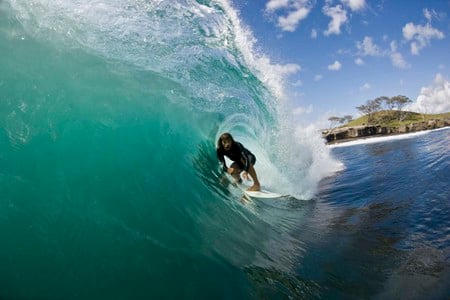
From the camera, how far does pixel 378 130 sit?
211 feet

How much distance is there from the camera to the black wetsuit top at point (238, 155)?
733 cm

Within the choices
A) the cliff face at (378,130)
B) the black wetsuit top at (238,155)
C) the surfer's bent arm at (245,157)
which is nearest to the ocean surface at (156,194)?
the black wetsuit top at (238,155)

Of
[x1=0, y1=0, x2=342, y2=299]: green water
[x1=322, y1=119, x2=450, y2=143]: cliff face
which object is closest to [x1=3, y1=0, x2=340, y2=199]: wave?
[x1=0, y1=0, x2=342, y2=299]: green water

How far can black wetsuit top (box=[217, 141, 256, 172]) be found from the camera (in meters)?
7.33

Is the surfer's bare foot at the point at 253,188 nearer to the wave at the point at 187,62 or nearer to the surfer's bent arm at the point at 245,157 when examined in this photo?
the surfer's bent arm at the point at 245,157

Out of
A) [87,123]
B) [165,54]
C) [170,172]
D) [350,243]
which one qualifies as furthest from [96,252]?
[165,54]

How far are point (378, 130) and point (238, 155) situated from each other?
2535 inches

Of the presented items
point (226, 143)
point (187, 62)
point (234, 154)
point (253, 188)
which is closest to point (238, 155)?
point (234, 154)

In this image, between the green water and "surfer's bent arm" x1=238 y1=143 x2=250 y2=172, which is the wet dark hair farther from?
the green water

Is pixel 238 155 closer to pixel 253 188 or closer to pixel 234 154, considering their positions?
pixel 234 154

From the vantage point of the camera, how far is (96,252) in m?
3.52

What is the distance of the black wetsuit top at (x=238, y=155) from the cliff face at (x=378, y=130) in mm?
58039

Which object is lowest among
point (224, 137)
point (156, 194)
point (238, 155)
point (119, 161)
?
point (156, 194)

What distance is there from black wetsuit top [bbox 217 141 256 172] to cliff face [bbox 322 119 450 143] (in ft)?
190
